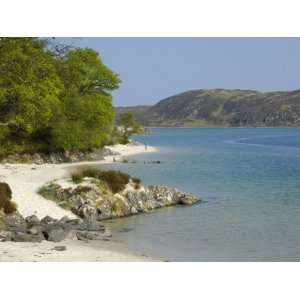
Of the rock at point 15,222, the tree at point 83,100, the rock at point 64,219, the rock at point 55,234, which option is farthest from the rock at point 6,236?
the tree at point 83,100

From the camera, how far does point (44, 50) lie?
51312 millimetres

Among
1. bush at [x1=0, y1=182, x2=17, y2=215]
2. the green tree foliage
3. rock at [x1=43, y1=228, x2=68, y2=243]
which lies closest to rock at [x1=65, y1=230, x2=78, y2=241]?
rock at [x1=43, y1=228, x2=68, y2=243]

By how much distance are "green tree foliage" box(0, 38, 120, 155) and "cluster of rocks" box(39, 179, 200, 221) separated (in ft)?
28.9

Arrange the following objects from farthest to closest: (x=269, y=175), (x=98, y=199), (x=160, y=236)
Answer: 1. (x=269, y=175)
2. (x=98, y=199)
3. (x=160, y=236)

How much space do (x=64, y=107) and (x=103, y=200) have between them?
29.3m

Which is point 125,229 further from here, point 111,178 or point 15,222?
point 111,178

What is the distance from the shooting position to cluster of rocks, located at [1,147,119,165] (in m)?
49.5

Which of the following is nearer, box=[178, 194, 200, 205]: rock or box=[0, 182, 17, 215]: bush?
box=[0, 182, 17, 215]: bush

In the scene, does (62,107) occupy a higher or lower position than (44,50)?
lower

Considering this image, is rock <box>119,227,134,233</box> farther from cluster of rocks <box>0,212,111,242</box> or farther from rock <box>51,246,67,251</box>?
rock <box>51,246,67,251</box>

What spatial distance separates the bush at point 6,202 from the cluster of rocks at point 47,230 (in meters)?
0.40
